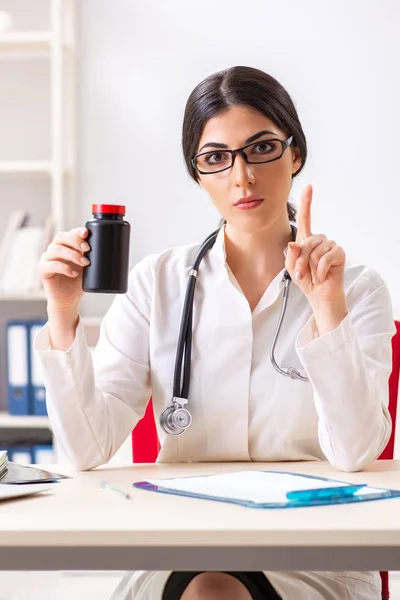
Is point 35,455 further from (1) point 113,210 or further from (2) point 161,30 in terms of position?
(1) point 113,210

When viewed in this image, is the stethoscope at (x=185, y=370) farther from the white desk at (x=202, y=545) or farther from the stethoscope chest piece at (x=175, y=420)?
the white desk at (x=202, y=545)

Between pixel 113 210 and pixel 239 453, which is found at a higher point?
pixel 113 210

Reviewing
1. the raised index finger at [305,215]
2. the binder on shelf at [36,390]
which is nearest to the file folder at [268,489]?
the raised index finger at [305,215]

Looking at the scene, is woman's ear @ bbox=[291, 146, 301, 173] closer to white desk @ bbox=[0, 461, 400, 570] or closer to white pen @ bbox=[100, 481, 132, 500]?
white pen @ bbox=[100, 481, 132, 500]

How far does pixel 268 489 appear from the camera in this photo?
1.06 metres

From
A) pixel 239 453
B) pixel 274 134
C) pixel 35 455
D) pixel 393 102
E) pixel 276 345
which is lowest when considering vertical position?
pixel 35 455

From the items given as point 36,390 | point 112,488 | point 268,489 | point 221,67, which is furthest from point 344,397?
point 221,67

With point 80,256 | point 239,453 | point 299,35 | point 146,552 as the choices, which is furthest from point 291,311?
point 299,35

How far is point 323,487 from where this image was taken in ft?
3.46

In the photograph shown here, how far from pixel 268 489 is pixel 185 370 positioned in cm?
46

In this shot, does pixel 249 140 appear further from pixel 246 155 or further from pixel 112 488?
pixel 112 488

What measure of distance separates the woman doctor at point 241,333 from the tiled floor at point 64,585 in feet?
2.60

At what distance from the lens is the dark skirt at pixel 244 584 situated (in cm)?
116

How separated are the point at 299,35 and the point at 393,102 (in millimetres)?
433
